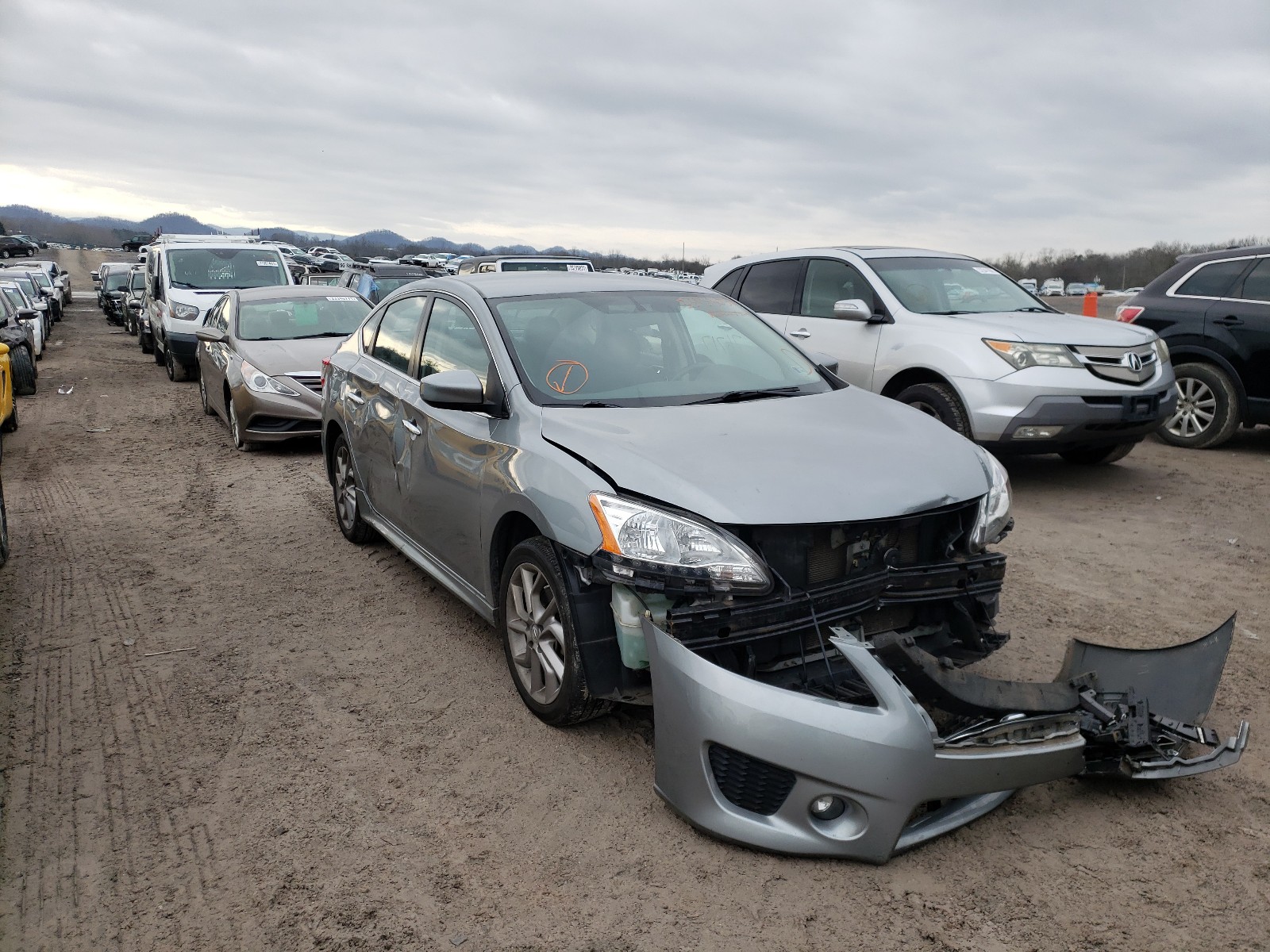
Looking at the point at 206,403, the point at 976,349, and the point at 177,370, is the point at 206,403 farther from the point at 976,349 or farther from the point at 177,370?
the point at 976,349

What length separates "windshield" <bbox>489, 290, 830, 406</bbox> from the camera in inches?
159

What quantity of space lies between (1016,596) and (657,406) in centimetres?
242

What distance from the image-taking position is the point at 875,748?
8.56ft

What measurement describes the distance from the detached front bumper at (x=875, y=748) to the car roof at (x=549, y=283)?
84.9 inches

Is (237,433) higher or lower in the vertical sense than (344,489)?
lower

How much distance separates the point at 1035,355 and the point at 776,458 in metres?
4.43

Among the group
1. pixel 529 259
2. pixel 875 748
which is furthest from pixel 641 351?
pixel 529 259

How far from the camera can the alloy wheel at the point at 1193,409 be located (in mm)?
8891

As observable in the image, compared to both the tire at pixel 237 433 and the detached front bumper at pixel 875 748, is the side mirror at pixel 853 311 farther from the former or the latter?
the tire at pixel 237 433

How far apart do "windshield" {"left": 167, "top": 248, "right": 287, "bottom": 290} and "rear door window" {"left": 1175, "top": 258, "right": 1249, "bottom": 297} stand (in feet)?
41.8

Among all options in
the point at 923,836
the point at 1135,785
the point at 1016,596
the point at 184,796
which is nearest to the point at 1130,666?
the point at 1135,785

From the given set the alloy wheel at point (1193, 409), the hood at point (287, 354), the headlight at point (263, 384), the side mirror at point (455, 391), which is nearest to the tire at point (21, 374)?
the hood at point (287, 354)

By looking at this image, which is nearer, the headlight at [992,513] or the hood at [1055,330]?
the headlight at [992,513]

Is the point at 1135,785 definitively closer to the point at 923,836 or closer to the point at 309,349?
the point at 923,836
